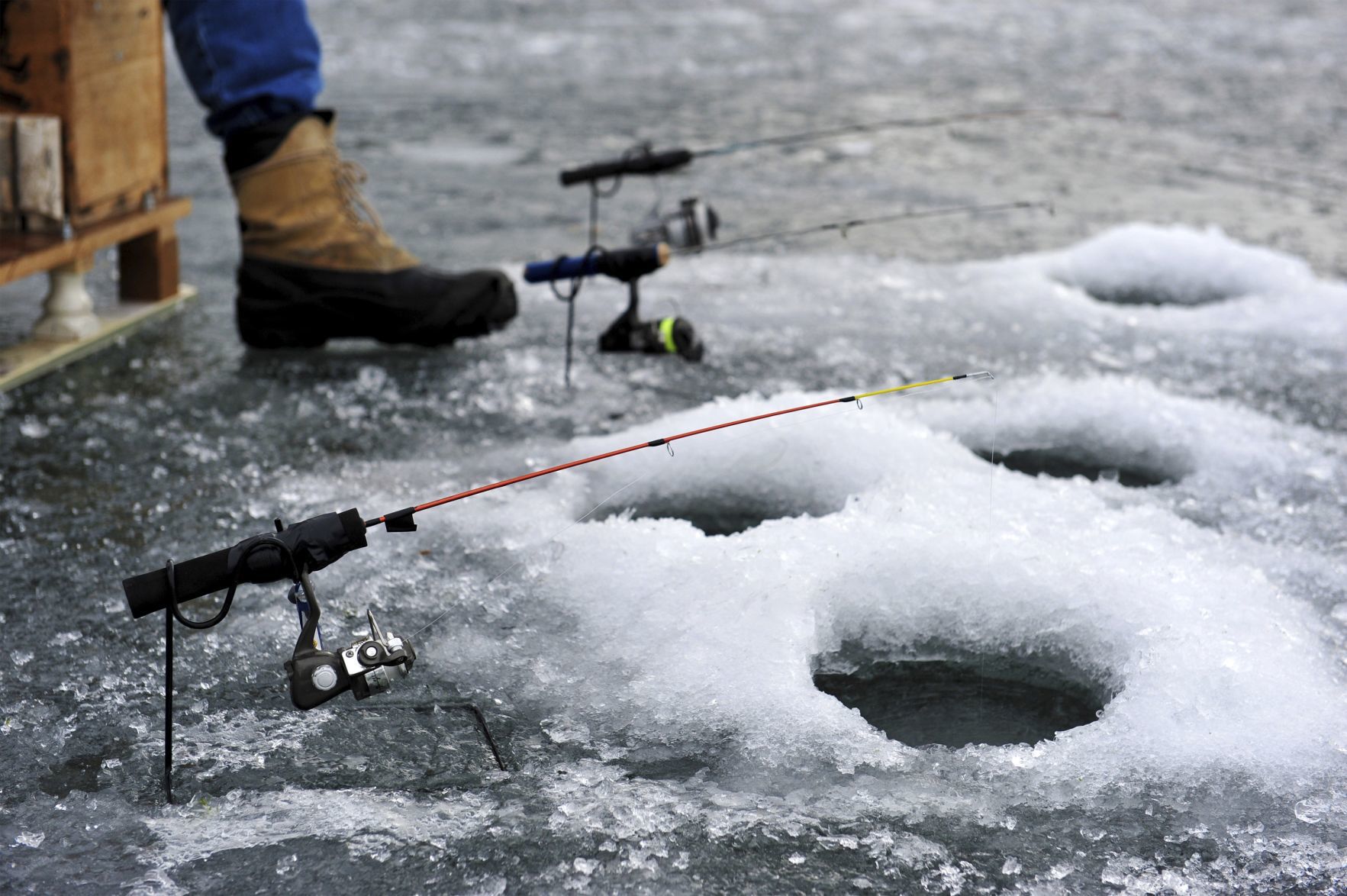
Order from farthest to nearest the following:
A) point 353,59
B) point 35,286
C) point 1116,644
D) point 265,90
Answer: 1. point 353,59
2. point 35,286
3. point 265,90
4. point 1116,644

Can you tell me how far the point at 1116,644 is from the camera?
2.06 metres

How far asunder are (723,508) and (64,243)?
1.68 meters

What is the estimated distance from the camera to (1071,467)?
2834 millimetres

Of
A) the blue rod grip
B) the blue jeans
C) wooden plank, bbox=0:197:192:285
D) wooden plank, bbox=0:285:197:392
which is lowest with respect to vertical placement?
wooden plank, bbox=0:285:197:392

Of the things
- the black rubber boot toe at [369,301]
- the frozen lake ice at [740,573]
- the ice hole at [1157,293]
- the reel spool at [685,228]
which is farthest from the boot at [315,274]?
the ice hole at [1157,293]

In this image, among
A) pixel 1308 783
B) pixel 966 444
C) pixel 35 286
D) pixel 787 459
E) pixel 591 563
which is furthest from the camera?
pixel 35 286

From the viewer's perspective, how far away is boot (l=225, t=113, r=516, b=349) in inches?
127

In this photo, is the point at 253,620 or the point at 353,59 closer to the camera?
the point at 253,620

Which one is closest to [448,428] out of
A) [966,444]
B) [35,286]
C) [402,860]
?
[966,444]

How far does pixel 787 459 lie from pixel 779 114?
13.5ft

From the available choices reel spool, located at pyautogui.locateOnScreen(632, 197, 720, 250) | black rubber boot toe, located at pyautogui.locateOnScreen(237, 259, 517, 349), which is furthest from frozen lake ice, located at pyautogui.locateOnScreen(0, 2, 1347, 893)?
reel spool, located at pyautogui.locateOnScreen(632, 197, 720, 250)

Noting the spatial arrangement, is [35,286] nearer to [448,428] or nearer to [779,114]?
[448,428]

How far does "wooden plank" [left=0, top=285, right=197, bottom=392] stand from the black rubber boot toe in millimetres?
387

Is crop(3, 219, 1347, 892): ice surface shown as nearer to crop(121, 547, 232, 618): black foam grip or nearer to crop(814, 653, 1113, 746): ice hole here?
crop(814, 653, 1113, 746): ice hole
